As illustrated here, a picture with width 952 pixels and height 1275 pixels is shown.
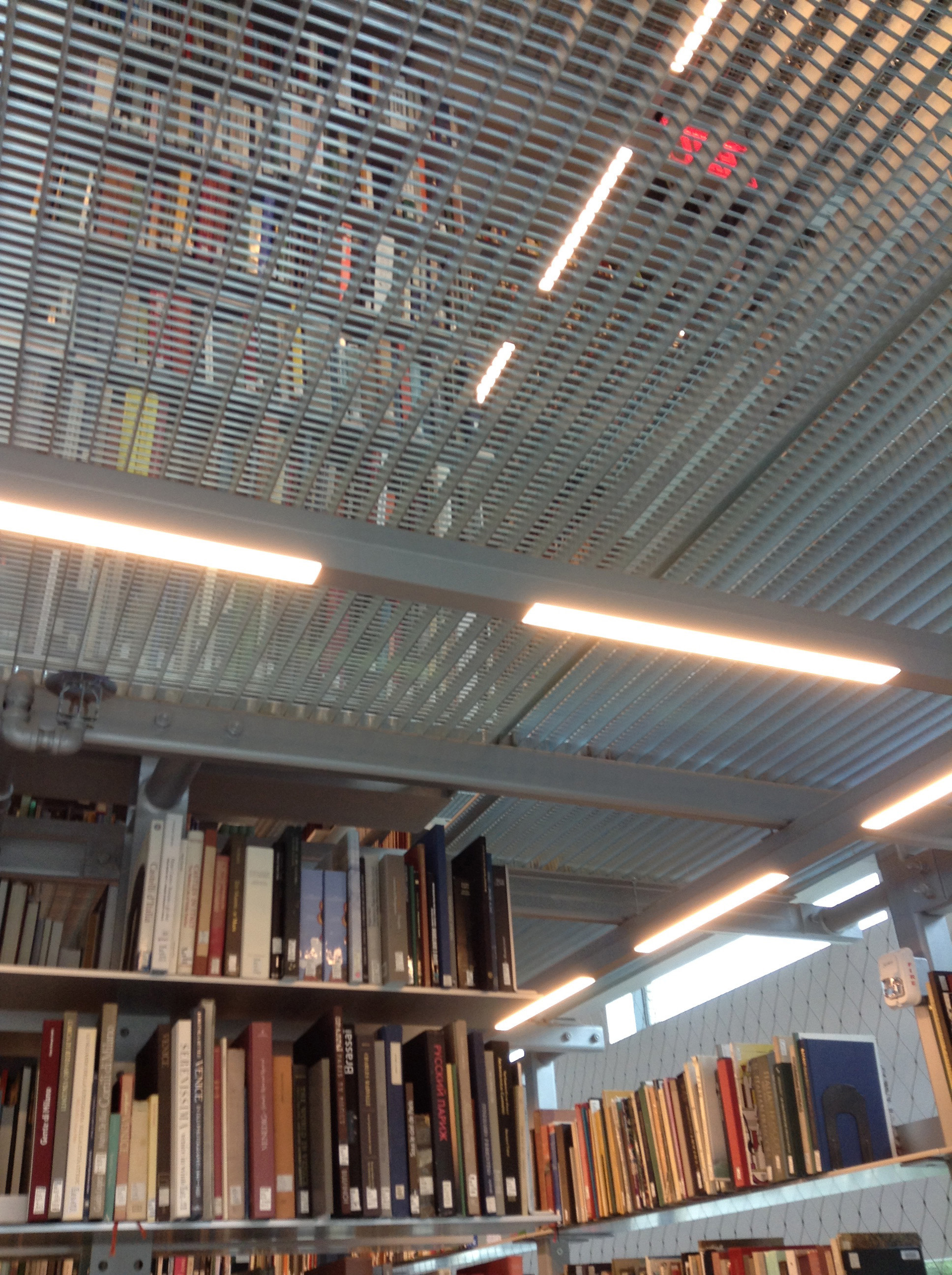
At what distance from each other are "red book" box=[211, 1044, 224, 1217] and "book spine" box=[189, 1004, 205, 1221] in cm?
3

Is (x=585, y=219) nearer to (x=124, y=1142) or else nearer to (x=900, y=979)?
(x=124, y=1142)

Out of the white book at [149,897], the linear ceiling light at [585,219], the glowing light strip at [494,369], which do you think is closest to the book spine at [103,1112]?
the white book at [149,897]

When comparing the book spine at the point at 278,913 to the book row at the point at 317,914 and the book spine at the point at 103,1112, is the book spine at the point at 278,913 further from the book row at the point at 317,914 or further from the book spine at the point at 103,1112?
the book spine at the point at 103,1112

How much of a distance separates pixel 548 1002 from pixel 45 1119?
11.2ft

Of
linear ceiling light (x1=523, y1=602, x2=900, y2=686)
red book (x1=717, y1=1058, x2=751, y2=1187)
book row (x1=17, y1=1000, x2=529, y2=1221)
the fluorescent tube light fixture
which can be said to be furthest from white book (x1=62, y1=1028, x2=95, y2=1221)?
the fluorescent tube light fixture

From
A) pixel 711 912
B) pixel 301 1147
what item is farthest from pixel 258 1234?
pixel 711 912

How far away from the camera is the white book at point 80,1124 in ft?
7.15

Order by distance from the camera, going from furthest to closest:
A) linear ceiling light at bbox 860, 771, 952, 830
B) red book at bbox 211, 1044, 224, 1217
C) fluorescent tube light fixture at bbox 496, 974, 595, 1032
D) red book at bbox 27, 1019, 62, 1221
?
fluorescent tube light fixture at bbox 496, 974, 595, 1032, linear ceiling light at bbox 860, 771, 952, 830, red book at bbox 211, 1044, 224, 1217, red book at bbox 27, 1019, 62, 1221

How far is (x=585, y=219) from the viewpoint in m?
1.80

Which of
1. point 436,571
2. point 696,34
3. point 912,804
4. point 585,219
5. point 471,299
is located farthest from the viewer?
point 912,804

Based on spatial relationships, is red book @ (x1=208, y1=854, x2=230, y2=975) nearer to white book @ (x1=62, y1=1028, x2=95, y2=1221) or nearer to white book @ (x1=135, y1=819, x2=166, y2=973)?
white book @ (x1=135, y1=819, x2=166, y2=973)

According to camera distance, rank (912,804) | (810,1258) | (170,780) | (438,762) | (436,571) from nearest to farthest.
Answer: (436,571), (170,780), (438,762), (912,804), (810,1258)

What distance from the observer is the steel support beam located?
2846 mm

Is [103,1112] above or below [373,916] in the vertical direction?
below
